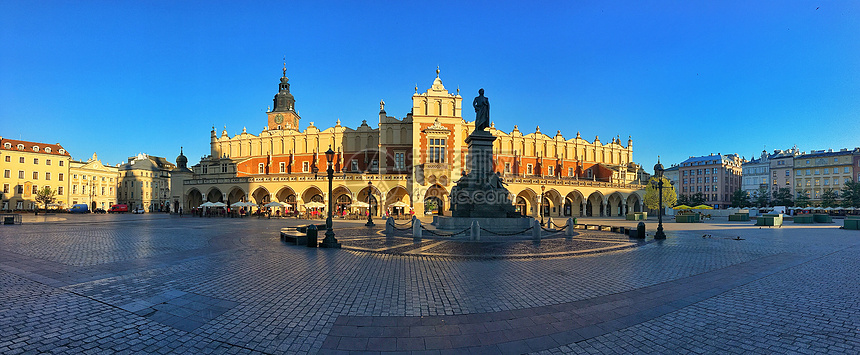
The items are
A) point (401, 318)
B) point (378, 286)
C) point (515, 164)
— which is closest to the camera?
point (401, 318)

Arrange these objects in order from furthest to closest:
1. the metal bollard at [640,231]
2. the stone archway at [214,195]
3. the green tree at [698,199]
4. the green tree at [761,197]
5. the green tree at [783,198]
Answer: the green tree at [698,199]
the green tree at [761,197]
the green tree at [783,198]
the stone archway at [214,195]
the metal bollard at [640,231]

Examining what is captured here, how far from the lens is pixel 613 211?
5631 centimetres

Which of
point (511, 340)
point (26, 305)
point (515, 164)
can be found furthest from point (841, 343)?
point (515, 164)

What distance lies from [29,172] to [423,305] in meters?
87.6

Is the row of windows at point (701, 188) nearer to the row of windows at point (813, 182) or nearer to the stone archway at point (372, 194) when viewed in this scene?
the row of windows at point (813, 182)

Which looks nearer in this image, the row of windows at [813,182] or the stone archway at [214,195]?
the stone archway at [214,195]

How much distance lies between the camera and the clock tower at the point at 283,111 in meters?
62.4

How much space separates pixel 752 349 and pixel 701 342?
1.64 feet

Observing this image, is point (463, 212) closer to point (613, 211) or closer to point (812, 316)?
point (812, 316)

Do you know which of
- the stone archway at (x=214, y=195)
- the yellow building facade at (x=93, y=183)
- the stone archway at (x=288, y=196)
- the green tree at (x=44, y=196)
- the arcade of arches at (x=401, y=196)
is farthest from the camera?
the yellow building facade at (x=93, y=183)

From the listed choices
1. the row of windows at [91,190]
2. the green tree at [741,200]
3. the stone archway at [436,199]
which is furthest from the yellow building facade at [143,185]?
the green tree at [741,200]

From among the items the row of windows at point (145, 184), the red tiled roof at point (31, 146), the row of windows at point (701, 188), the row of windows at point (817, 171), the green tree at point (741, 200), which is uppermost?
the red tiled roof at point (31, 146)

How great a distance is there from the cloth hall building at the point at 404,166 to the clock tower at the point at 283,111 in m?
0.18

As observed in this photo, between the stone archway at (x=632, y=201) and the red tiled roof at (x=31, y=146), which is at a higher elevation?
the red tiled roof at (x=31, y=146)
